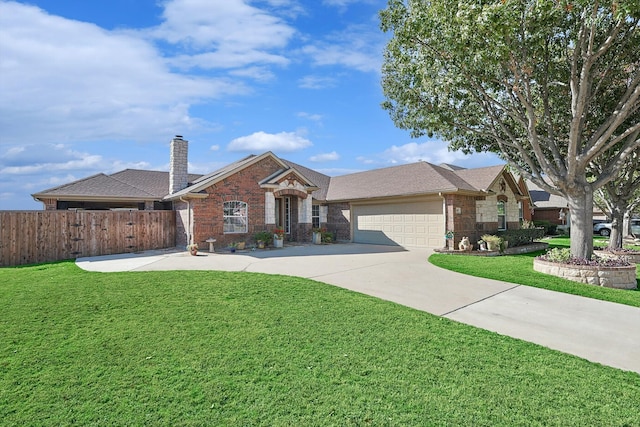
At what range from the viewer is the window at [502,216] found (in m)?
19.0

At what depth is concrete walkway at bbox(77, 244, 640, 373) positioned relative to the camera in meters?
5.05

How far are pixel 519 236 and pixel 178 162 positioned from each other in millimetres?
18629

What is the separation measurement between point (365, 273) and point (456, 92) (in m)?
7.02

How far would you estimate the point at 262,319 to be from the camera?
560cm

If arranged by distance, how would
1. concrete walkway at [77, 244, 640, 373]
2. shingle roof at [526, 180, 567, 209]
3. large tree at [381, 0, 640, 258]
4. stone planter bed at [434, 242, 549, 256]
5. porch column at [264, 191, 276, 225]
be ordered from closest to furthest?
concrete walkway at [77, 244, 640, 373], large tree at [381, 0, 640, 258], stone planter bed at [434, 242, 549, 256], porch column at [264, 191, 276, 225], shingle roof at [526, 180, 567, 209]

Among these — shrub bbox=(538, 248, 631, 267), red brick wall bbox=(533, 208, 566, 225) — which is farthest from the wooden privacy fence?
red brick wall bbox=(533, 208, 566, 225)

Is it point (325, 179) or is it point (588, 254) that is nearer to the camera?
point (588, 254)

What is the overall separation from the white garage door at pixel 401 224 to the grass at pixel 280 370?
10.6 m

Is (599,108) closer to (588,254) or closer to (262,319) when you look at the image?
(588,254)

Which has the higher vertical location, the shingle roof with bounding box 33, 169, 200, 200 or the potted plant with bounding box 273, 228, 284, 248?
the shingle roof with bounding box 33, 169, 200, 200

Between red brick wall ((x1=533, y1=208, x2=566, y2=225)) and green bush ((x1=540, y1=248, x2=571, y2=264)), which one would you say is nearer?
green bush ((x1=540, y1=248, x2=571, y2=264))

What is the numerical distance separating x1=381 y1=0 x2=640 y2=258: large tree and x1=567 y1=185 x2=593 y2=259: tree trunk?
0.03 m

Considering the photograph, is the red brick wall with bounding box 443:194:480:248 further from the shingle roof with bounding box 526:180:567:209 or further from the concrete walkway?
the shingle roof with bounding box 526:180:567:209

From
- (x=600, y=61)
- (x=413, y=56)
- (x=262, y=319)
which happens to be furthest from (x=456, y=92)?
(x=262, y=319)
